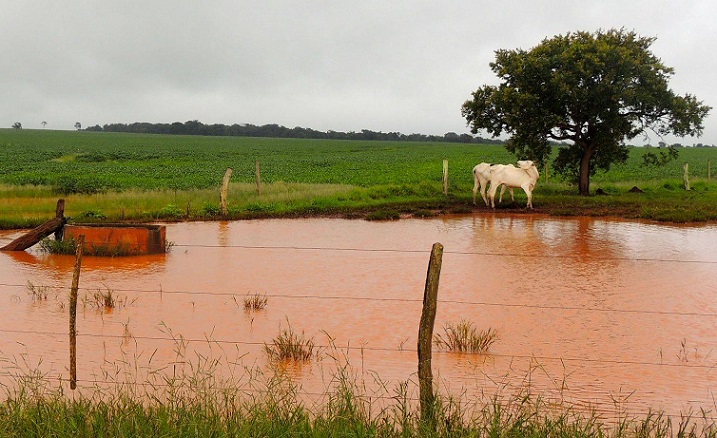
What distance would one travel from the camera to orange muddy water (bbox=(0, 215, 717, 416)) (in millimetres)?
7195

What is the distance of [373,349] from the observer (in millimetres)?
8062

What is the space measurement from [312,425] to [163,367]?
2.62 meters

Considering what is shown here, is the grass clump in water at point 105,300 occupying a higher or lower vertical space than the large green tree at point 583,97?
lower

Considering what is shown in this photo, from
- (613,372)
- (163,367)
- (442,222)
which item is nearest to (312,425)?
(163,367)

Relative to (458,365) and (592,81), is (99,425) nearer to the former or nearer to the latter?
(458,365)

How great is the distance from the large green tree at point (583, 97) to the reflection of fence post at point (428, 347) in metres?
18.6

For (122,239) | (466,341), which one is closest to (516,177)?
(122,239)

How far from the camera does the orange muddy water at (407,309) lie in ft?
23.6

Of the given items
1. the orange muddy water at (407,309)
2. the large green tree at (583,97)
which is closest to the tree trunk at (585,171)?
the large green tree at (583,97)

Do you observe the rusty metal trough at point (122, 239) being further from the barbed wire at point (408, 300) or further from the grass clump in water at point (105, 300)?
the grass clump in water at point (105, 300)

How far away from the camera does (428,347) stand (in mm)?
5379

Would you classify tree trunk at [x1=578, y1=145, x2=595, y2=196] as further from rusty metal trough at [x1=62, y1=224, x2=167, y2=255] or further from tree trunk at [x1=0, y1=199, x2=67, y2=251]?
tree trunk at [x1=0, y1=199, x2=67, y2=251]

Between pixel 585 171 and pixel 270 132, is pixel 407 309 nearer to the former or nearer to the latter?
pixel 585 171

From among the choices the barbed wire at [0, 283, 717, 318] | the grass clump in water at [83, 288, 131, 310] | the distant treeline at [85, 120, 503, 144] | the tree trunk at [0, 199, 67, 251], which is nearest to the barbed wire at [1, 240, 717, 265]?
the tree trunk at [0, 199, 67, 251]
